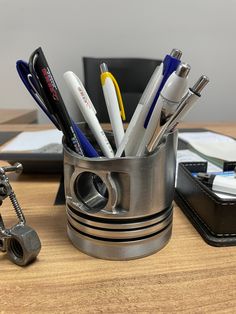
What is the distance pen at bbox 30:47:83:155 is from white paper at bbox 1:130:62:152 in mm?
410

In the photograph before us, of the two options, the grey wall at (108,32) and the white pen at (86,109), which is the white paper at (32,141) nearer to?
the white pen at (86,109)

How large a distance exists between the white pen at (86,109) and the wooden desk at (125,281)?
11 cm

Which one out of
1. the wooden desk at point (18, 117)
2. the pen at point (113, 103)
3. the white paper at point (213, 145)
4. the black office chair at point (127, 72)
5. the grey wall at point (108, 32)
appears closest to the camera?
the pen at point (113, 103)

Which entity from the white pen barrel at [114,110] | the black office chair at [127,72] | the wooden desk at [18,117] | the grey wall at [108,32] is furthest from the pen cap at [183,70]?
the grey wall at [108,32]

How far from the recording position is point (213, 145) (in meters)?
0.71

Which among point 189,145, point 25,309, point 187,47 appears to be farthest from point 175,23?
point 25,309

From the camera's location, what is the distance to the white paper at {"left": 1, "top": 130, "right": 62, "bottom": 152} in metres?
0.72

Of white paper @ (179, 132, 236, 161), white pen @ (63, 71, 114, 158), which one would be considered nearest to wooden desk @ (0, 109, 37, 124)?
white paper @ (179, 132, 236, 161)

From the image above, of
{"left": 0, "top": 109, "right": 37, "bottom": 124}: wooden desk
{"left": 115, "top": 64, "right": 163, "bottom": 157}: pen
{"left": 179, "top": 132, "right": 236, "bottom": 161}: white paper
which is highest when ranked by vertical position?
{"left": 115, "top": 64, "right": 163, "bottom": 157}: pen

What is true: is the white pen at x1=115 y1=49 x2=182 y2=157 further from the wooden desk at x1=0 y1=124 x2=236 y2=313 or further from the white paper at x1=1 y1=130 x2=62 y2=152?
the white paper at x1=1 y1=130 x2=62 y2=152

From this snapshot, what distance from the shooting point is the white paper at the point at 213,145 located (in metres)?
0.62

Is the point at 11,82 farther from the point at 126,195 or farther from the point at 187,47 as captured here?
the point at 126,195

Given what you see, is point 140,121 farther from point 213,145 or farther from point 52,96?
point 213,145

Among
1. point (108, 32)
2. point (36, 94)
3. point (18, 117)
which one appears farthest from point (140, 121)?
point (108, 32)
